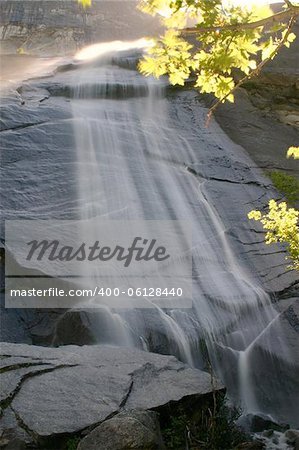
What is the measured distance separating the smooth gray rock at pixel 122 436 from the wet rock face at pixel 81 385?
2 cm

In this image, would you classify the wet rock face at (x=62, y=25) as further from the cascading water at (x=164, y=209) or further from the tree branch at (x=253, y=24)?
the tree branch at (x=253, y=24)

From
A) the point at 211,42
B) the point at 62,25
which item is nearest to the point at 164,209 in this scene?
the point at 211,42

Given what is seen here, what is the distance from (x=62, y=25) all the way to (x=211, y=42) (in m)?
21.3

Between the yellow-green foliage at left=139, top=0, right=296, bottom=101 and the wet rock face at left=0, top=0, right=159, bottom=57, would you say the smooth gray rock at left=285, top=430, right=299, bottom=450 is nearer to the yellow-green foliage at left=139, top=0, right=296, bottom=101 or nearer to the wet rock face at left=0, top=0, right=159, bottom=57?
the yellow-green foliage at left=139, top=0, right=296, bottom=101

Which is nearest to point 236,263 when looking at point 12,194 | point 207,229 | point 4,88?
point 207,229

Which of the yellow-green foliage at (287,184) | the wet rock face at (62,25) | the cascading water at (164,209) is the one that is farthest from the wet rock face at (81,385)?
the wet rock face at (62,25)

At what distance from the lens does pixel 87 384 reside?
542 cm

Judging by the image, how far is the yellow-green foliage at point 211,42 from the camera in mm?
3957

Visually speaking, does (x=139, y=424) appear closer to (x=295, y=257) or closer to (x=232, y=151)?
(x=295, y=257)

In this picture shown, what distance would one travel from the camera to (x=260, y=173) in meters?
13.0

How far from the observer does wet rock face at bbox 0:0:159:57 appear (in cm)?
2303

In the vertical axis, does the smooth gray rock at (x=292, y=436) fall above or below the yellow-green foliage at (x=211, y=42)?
below

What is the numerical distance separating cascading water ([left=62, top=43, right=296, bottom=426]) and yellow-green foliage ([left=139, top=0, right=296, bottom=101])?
4.15 metres

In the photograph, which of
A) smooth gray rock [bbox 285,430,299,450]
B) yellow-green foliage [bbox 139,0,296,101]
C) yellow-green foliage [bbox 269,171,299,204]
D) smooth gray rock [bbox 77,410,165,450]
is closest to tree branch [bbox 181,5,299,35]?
yellow-green foliage [bbox 139,0,296,101]
